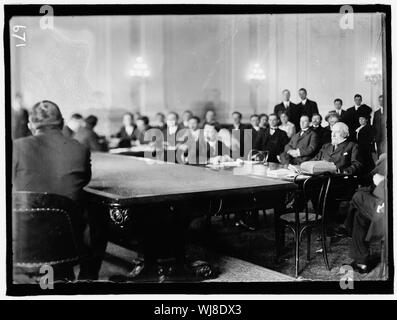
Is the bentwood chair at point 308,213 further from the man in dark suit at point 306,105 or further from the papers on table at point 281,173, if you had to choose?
the man in dark suit at point 306,105

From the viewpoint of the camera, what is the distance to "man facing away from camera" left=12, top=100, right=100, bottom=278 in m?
4.36

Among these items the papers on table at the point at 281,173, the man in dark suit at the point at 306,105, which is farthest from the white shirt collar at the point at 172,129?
the man in dark suit at the point at 306,105

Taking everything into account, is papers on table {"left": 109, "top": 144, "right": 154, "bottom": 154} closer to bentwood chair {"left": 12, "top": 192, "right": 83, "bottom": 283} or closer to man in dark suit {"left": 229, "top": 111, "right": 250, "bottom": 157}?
man in dark suit {"left": 229, "top": 111, "right": 250, "bottom": 157}

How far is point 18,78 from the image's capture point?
4.64 meters

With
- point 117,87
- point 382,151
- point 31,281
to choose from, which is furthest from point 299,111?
point 31,281

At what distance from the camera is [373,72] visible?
482cm

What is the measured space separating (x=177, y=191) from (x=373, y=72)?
6.72 ft

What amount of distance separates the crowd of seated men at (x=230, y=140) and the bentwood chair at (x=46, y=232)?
0.35 meters

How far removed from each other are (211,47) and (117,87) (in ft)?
2.96

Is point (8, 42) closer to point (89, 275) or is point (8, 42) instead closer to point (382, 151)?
point (89, 275)

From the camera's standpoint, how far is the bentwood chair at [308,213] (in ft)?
16.3

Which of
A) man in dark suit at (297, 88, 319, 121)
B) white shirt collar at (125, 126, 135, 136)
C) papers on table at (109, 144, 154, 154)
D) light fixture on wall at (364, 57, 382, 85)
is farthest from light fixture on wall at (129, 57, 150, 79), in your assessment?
light fixture on wall at (364, 57, 382, 85)

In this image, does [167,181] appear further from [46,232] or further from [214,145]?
[46,232]

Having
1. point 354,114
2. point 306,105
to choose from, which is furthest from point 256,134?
point 354,114
